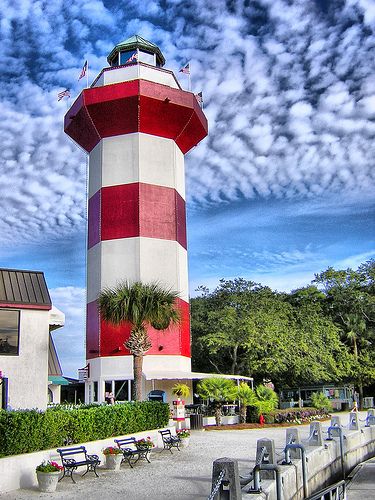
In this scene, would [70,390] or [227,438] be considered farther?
[70,390]

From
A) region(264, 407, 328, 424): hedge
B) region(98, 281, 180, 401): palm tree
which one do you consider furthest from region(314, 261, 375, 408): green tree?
region(98, 281, 180, 401): palm tree

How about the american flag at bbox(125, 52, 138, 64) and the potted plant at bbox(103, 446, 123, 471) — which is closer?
the potted plant at bbox(103, 446, 123, 471)

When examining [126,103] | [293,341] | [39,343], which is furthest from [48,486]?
[293,341]

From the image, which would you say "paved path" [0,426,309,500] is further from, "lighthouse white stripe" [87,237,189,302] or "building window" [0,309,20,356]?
"lighthouse white stripe" [87,237,189,302]

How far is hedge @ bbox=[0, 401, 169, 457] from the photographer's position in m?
14.1

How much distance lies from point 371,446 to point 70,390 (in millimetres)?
38768

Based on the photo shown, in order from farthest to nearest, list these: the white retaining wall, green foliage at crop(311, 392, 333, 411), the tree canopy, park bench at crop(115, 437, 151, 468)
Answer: the tree canopy < green foliage at crop(311, 392, 333, 411) < park bench at crop(115, 437, 151, 468) < the white retaining wall

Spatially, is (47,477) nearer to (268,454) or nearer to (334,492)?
(268,454)

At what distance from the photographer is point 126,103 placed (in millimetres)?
36688

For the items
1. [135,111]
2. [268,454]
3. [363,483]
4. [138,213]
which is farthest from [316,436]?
[135,111]

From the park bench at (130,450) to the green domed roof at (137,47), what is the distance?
2981cm

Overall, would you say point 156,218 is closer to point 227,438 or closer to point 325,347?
point 227,438

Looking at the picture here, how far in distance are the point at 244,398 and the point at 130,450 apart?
629 inches

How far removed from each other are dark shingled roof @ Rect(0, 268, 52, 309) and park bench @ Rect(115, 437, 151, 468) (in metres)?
5.02
